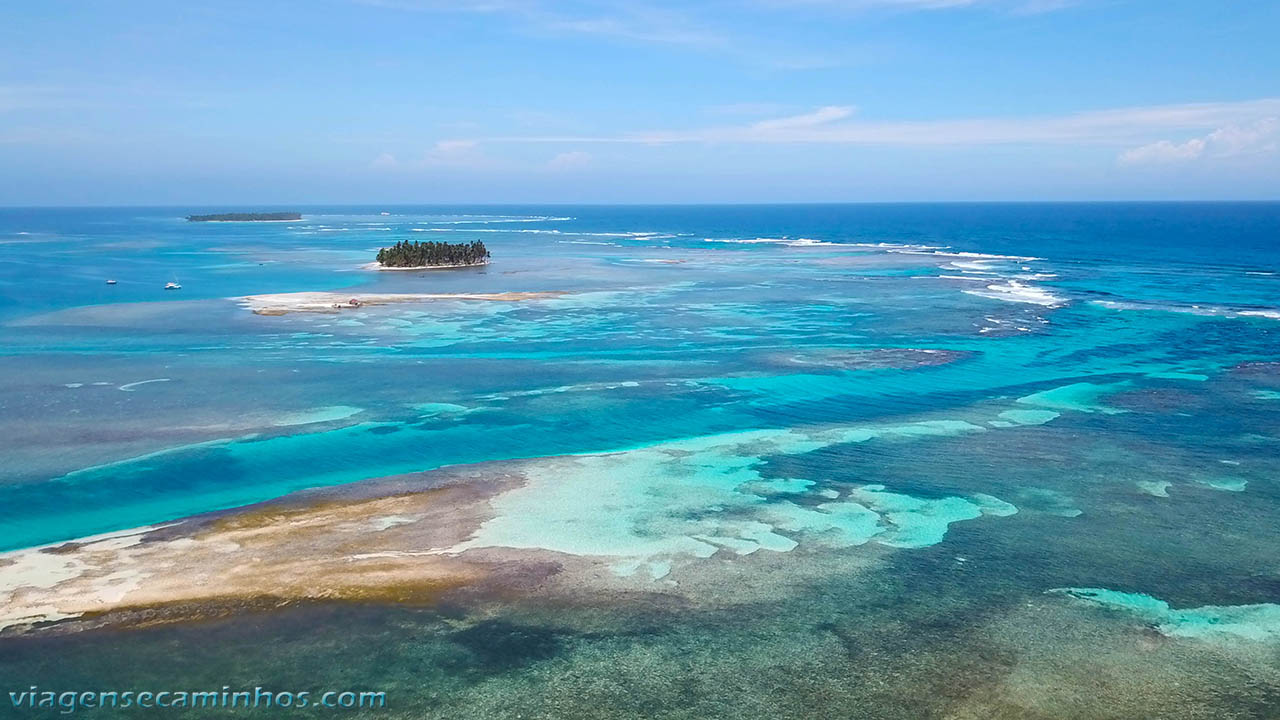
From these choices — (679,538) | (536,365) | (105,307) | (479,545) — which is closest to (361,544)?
(479,545)

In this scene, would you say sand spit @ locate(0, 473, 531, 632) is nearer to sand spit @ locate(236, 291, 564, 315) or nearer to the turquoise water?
the turquoise water

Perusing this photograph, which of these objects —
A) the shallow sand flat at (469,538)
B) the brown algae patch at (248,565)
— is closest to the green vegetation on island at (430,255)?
the shallow sand flat at (469,538)

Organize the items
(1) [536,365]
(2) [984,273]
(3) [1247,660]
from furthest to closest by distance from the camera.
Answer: (2) [984,273] < (1) [536,365] < (3) [1247,660]

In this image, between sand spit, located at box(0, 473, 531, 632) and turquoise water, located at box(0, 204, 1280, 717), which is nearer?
turquoise water, located at box(0, 204, 1280, 717)

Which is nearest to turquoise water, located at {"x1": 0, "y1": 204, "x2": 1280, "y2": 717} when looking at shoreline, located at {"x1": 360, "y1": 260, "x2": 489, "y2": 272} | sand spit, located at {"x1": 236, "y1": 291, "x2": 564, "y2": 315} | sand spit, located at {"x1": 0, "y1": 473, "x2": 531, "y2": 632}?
sand spit, located at {"x1": 0, "y1": 473, "x2": 531, "y2": 632}

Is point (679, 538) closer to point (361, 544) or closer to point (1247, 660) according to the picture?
point (361, 544)

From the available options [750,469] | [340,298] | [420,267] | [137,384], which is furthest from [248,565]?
[420,267]

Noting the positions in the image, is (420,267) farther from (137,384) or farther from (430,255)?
(137,384)
